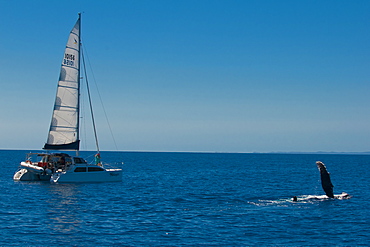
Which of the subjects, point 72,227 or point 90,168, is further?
point 90,168

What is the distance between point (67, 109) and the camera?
56.1m

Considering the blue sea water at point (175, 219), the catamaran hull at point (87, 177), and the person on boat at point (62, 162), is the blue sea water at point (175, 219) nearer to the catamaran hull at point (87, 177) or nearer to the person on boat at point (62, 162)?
the catamaran hull at point (87, 177)

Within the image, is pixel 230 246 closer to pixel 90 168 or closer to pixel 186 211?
pixel 186 211

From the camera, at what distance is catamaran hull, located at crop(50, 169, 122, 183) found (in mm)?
52781

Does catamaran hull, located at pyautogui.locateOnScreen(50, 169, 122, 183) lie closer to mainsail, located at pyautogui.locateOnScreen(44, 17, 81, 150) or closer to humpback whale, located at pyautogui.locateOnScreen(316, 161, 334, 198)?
mainsail, located at pyautogui.locateOnScreen(44, 17, 81, 150)

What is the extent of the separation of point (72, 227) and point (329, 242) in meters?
16.8

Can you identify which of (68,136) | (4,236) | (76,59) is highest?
(76,59)

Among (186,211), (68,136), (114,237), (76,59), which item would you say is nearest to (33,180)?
(68,136)

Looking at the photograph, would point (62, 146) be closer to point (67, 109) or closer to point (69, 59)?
point (67, 109)

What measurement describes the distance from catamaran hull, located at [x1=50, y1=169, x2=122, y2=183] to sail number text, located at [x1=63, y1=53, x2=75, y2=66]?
50.2ft

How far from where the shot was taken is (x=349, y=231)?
28031 millimetres

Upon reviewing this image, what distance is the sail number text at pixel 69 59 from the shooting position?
56156mm

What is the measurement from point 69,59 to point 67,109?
7.02 m

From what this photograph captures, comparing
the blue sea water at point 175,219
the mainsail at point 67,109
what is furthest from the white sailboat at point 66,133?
the blue sea water at point 175,219
